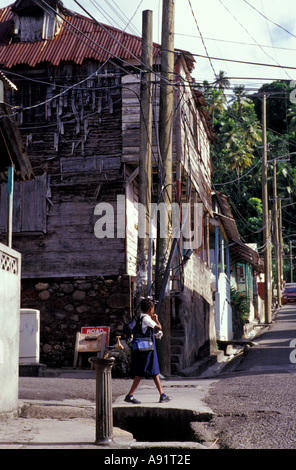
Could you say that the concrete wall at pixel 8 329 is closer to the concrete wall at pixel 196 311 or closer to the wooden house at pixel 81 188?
the concrete wall at pixel 196 311

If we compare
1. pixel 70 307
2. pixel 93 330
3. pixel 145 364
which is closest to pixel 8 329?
pixel 145 364

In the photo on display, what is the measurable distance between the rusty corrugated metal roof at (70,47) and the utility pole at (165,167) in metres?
3.02

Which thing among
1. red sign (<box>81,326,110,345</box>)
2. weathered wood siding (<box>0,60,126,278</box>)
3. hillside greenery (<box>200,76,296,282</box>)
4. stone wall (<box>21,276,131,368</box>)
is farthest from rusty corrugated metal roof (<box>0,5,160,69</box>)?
hillside greenery (<box>200,76,296,282</box>)

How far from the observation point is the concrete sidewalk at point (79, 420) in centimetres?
623

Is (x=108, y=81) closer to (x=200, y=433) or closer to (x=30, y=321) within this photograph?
(x=30, y=321)

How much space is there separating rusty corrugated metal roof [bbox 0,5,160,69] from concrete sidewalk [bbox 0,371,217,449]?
30.6ft

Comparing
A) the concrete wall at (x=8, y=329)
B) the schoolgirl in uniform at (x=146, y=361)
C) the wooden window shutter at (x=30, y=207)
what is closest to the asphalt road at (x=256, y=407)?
the schoolgirl in uniform at (x=146, y=361)

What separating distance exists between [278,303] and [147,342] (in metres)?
45.3

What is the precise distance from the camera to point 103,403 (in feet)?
20.7

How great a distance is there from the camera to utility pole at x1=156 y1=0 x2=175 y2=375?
43.2 feet

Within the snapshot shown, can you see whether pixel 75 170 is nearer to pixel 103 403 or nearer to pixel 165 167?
pixel 165 167

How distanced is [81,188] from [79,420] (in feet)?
31.8

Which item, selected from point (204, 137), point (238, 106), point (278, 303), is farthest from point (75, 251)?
A: point (238, 106)

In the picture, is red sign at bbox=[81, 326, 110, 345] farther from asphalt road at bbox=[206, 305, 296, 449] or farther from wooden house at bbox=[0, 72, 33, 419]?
wooden house at bbox=[0, 72, 33, 419]
